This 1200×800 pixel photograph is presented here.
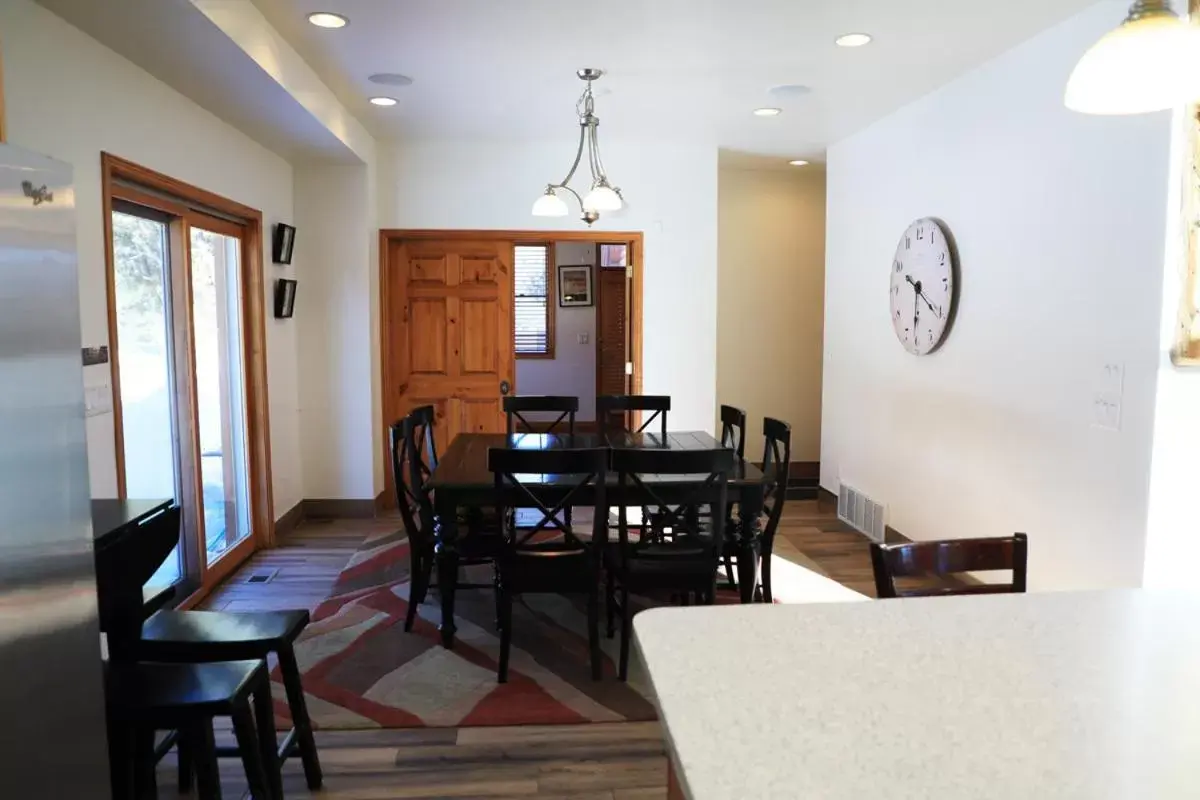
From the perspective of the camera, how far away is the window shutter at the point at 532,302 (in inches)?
361

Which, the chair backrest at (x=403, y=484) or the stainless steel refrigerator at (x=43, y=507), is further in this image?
the chair backrest at (x=403, y=484)

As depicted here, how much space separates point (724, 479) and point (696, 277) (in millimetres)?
3031

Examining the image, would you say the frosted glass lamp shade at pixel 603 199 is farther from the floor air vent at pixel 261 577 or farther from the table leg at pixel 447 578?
the floor air vent at pixel 261 577

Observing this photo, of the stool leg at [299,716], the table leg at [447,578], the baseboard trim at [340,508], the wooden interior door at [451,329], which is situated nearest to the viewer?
the stool leg at [299,716]

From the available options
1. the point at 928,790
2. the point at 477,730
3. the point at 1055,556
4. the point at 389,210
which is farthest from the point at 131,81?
the point at 1055,556

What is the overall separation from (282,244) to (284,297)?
332 mm

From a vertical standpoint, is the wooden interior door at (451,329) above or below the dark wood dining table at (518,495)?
above

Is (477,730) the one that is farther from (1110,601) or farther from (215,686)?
(1110,601)

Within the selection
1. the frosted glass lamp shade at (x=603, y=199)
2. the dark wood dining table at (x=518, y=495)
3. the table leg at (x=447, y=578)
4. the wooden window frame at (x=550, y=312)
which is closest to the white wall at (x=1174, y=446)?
the dark wood dining table at (x=518, y=495)

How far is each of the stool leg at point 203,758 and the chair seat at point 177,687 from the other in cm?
5

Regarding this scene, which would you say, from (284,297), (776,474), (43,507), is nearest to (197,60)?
(284,297)

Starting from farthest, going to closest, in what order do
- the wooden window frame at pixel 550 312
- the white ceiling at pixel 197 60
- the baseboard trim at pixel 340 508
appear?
the wooden window frame at pixel 550 312 → the baseboard trim at pixel 340 508 → the white ceiling at pixel 197 60

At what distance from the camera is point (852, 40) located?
358cm

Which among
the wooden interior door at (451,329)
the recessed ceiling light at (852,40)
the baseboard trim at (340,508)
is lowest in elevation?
the baseboard trim at (340,508)
